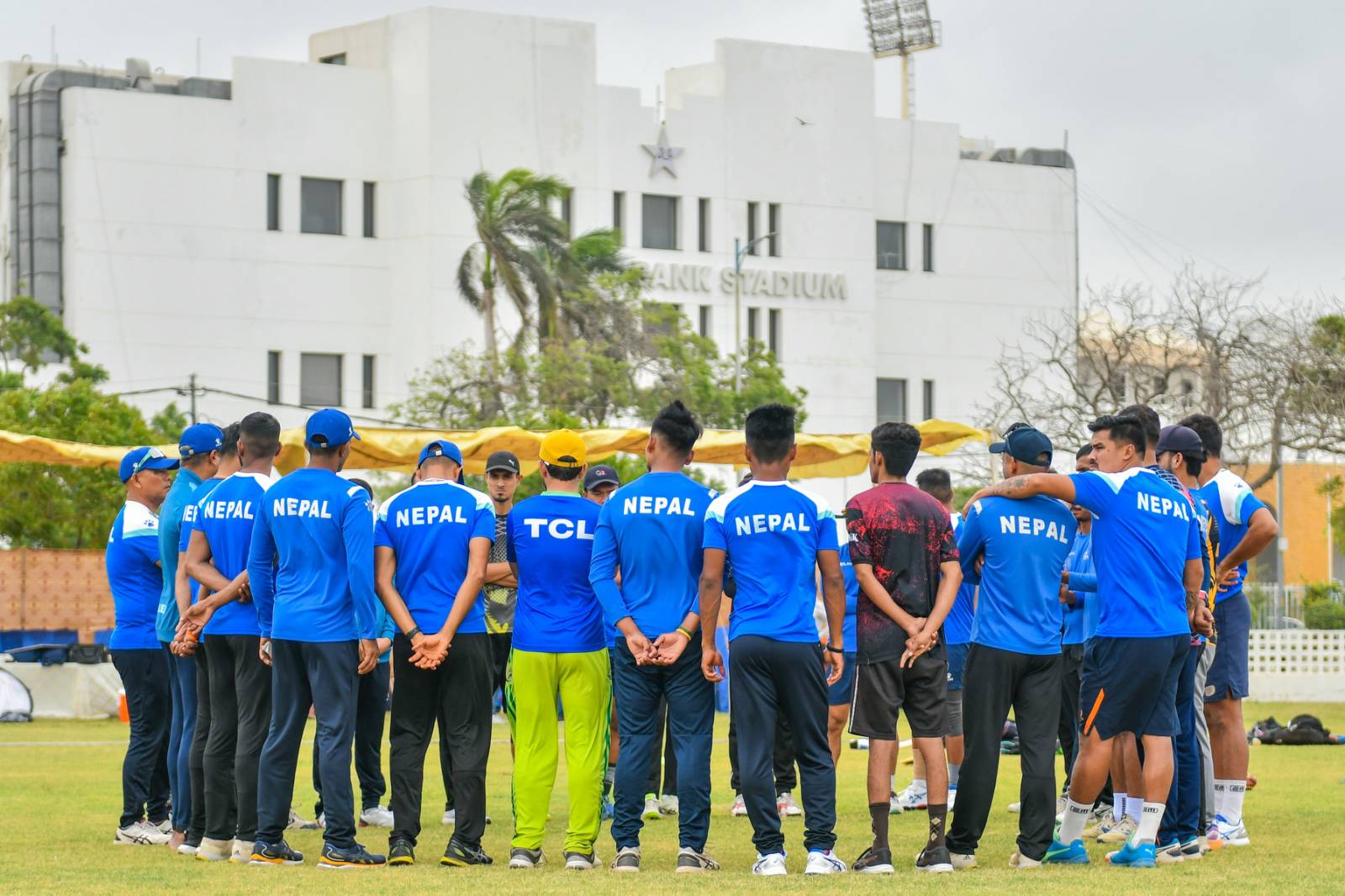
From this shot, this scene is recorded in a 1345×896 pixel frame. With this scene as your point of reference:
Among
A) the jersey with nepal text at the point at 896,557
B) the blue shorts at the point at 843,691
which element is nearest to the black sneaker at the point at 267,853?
the jersey with nepal text at the point at 896,557

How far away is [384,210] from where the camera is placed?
58.4 metres

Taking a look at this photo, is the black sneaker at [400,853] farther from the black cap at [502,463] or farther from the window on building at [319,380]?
the window on building at [319,380]

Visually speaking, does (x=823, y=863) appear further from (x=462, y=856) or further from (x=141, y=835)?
(x=141, y=835)

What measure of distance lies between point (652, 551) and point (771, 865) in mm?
1599

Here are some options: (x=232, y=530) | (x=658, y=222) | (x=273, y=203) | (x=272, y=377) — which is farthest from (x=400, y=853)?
(x=658, y=222)

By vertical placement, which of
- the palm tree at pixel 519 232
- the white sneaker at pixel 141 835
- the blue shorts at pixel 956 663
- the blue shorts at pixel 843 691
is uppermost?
the palm tree at pixel 519 232

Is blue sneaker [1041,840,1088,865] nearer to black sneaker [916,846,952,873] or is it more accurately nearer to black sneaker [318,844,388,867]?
black sneaker [916,846,952,873]

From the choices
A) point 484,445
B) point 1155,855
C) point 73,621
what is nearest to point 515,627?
point 1155,855

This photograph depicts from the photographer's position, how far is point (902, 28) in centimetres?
7406

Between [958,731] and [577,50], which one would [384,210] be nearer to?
[577,50]

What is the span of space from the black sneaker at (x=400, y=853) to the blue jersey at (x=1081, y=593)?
11.9 feet

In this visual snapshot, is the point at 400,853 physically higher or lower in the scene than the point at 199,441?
lower

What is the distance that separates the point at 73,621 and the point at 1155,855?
23398 mm

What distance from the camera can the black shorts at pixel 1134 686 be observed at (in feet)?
32.0
